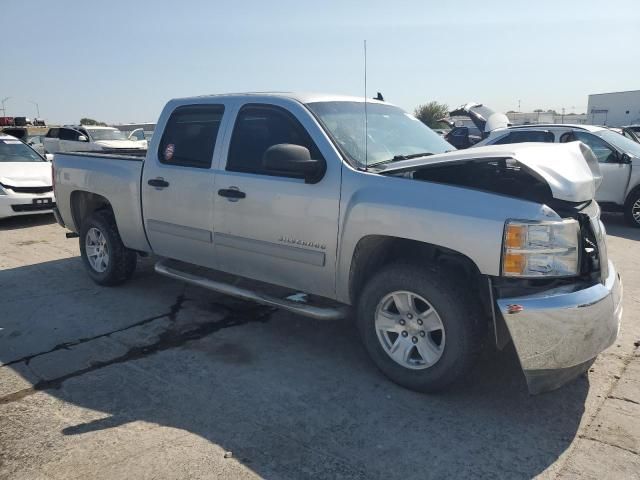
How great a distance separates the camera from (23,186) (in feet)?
30.5

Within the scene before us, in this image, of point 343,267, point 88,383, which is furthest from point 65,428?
point 343,267

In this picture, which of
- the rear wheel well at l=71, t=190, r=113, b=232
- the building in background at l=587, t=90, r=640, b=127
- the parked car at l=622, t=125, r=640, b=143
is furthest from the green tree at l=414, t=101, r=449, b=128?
the rear wheel well at l=71, t=190, r=113, b=232

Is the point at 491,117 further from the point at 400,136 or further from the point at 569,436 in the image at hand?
the point at 569,436

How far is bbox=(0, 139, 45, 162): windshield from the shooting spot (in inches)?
400

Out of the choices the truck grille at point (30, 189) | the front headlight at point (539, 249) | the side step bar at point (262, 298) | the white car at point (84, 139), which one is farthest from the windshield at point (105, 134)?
the front headlight at point (539, 249)

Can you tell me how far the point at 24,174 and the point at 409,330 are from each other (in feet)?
28.0

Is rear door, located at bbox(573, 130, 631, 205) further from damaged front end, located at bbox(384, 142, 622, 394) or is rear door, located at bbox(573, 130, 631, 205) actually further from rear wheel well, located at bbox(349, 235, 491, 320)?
rear wheel well, located at bbox(349, 235, 491, 320)

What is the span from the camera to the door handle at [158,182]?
4.92 m

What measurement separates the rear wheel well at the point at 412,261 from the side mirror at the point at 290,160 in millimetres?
625

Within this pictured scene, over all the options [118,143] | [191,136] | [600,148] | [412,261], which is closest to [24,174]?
[191,136]

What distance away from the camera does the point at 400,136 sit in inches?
179

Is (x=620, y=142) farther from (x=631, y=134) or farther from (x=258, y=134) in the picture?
(x=258, y=134)

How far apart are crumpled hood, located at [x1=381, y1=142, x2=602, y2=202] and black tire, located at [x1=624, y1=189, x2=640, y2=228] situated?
6.34m

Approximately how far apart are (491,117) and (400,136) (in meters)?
8.51
